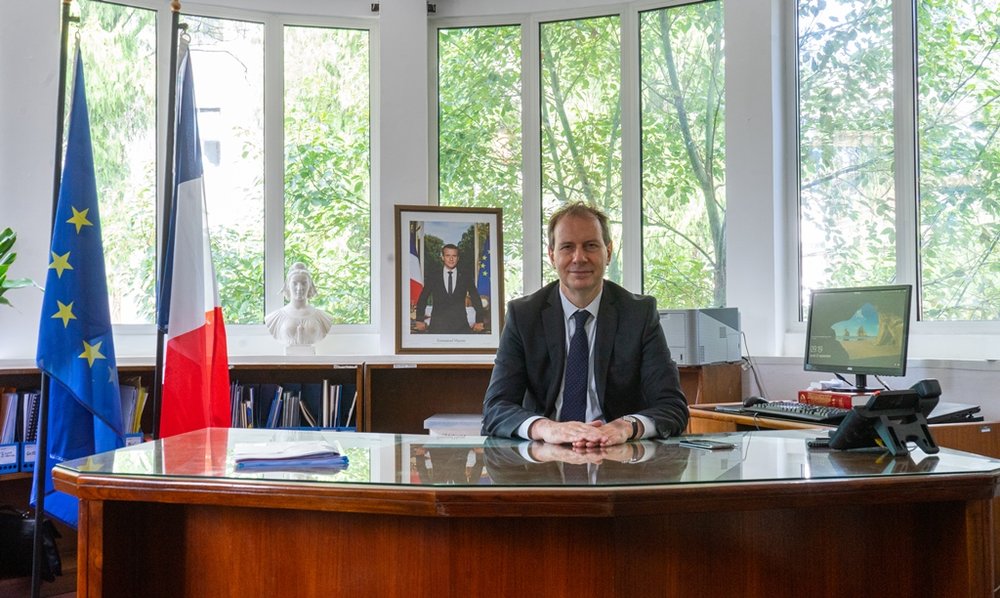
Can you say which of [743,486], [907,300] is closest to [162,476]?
[743,486]

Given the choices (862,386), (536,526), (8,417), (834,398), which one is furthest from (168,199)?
(862,386)

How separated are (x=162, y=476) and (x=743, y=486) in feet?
3.37

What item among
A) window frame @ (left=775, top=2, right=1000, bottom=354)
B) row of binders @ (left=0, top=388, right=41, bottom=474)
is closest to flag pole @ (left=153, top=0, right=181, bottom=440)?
row of binders @ (left=0, top=388, right=41, bottom=474)

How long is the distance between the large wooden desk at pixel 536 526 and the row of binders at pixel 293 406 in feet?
7.65

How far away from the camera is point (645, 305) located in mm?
2334

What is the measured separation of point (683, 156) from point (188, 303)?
263 centimetres

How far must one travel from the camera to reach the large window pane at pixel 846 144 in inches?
152

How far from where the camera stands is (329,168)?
471 centimetres

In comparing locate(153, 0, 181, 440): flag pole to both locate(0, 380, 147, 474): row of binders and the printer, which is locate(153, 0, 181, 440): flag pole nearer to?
locate(0, 380, 147, 474): row of binders

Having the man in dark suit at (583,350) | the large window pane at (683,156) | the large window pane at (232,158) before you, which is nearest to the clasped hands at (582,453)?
the man in dark suit at (583,350)

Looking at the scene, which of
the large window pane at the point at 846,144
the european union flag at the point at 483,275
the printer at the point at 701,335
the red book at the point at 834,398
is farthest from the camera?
the european union flag at the point at 483,275

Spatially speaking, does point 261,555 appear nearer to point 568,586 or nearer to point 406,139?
point 568,586

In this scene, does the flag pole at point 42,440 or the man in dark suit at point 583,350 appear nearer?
the man in dark suit at point 583,350

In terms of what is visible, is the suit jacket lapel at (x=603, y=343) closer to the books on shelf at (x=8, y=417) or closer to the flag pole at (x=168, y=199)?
the flag pole at (x=168, y=199)
